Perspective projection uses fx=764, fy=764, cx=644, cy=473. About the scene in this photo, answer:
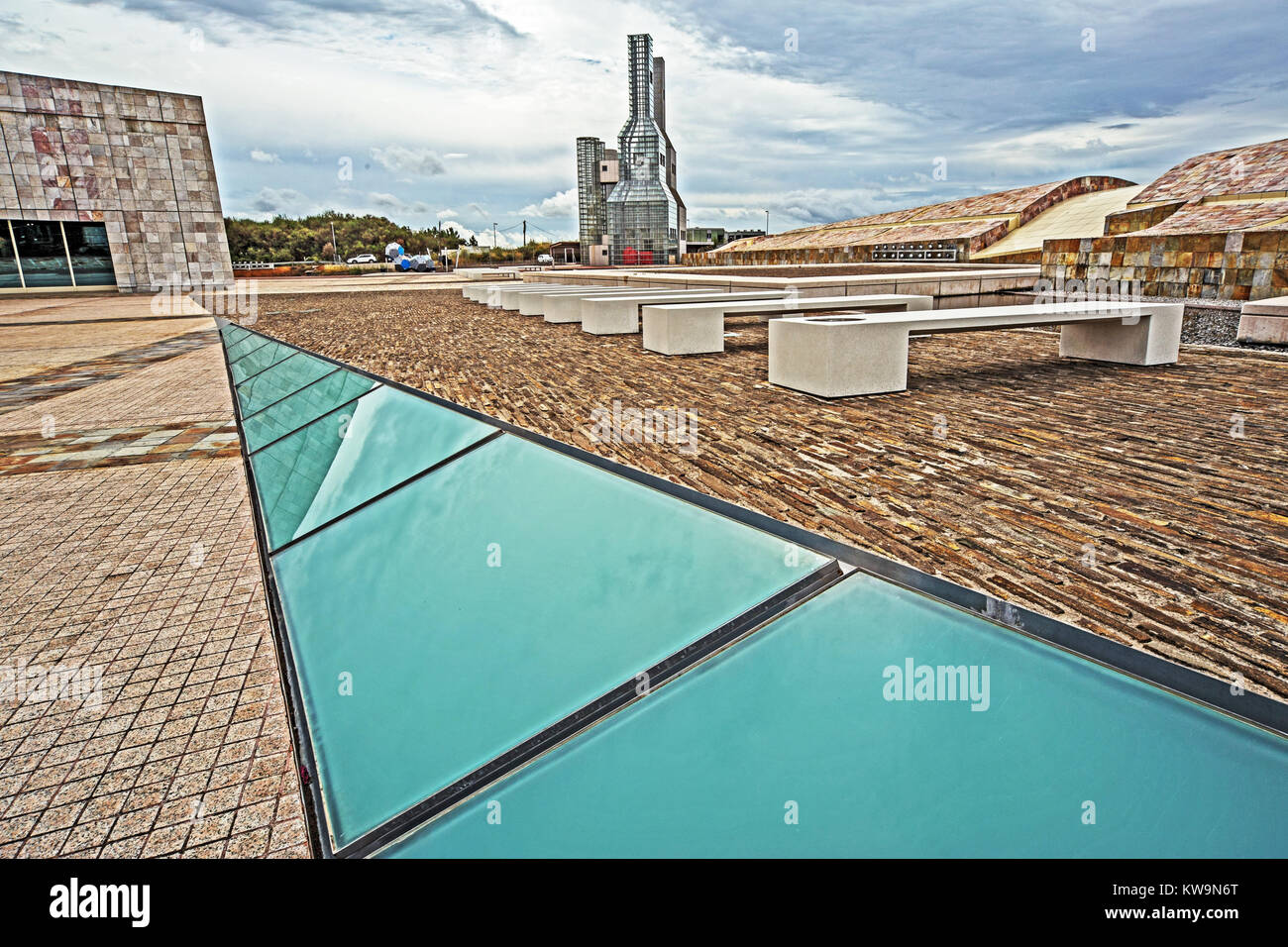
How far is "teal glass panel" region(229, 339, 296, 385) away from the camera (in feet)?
31.4

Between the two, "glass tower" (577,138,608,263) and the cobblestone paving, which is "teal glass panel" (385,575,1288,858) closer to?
the cobblestone paving

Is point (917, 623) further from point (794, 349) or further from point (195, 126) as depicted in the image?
point (195, 126)

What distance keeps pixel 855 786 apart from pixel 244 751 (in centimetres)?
224

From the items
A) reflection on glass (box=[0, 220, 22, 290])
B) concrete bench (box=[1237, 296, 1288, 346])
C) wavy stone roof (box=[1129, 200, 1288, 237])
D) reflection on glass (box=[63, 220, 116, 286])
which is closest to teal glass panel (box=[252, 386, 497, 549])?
concrete bench (box=[1237, 296, 1288, 346])

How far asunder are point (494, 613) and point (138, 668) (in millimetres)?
2003

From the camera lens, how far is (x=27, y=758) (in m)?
2.77

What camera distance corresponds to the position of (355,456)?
14.6ft

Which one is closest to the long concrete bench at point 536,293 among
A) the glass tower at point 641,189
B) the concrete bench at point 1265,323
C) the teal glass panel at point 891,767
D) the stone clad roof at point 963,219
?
the concrete bench at point 1265,323

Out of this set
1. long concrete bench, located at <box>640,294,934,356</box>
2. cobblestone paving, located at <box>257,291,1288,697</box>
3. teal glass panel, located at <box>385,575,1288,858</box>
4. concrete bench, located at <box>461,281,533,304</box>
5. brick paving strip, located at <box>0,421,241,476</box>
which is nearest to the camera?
teal glass panel, located at <box>385,575,1288,858</box>

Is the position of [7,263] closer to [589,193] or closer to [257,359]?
[257,359]

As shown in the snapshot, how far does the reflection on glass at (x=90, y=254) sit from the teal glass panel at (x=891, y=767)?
142 feet

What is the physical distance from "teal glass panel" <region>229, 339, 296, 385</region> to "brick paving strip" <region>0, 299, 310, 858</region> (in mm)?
2804

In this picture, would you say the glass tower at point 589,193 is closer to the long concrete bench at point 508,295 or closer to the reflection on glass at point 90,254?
the reflection on glass at point 90,254
